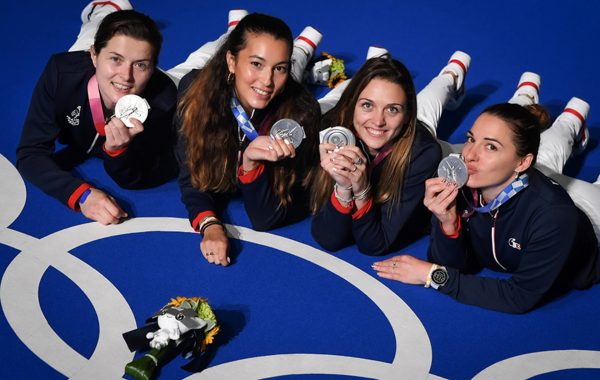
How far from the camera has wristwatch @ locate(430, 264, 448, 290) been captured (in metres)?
4.91

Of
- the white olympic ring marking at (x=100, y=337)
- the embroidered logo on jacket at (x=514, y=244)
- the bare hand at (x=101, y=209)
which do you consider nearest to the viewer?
the white olympic ring marking at (x=100, y=337)

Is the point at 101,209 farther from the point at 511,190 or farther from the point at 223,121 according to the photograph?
the point at 511,190

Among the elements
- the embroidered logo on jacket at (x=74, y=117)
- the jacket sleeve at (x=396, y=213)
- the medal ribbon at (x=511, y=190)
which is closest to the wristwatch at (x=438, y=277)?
the jacket sleeve at (x=396, y=213)

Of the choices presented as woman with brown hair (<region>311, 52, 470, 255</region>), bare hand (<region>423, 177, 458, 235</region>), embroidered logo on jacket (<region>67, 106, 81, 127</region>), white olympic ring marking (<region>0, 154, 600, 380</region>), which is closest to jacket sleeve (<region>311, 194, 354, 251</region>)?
woman with brown hair (<region>311, 52, 470, 255</region>)

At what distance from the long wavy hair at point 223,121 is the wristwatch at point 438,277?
1.01m

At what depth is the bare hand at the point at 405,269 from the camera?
16.3 ft

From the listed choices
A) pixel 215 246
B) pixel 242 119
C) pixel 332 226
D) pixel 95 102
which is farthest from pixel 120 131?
pixel 332 226

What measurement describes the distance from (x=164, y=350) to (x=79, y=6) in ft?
16.2

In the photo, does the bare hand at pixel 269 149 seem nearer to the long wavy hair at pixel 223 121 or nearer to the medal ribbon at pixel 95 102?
the long wavy hair at pixel 223 121

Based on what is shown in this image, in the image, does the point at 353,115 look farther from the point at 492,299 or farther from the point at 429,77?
the point at 429,77

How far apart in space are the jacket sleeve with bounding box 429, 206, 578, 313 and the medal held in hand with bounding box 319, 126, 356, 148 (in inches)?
30.3

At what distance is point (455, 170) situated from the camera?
4.64m

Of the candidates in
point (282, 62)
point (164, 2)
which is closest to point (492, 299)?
point (282, 62)

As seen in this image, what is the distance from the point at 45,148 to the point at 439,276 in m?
2.65
